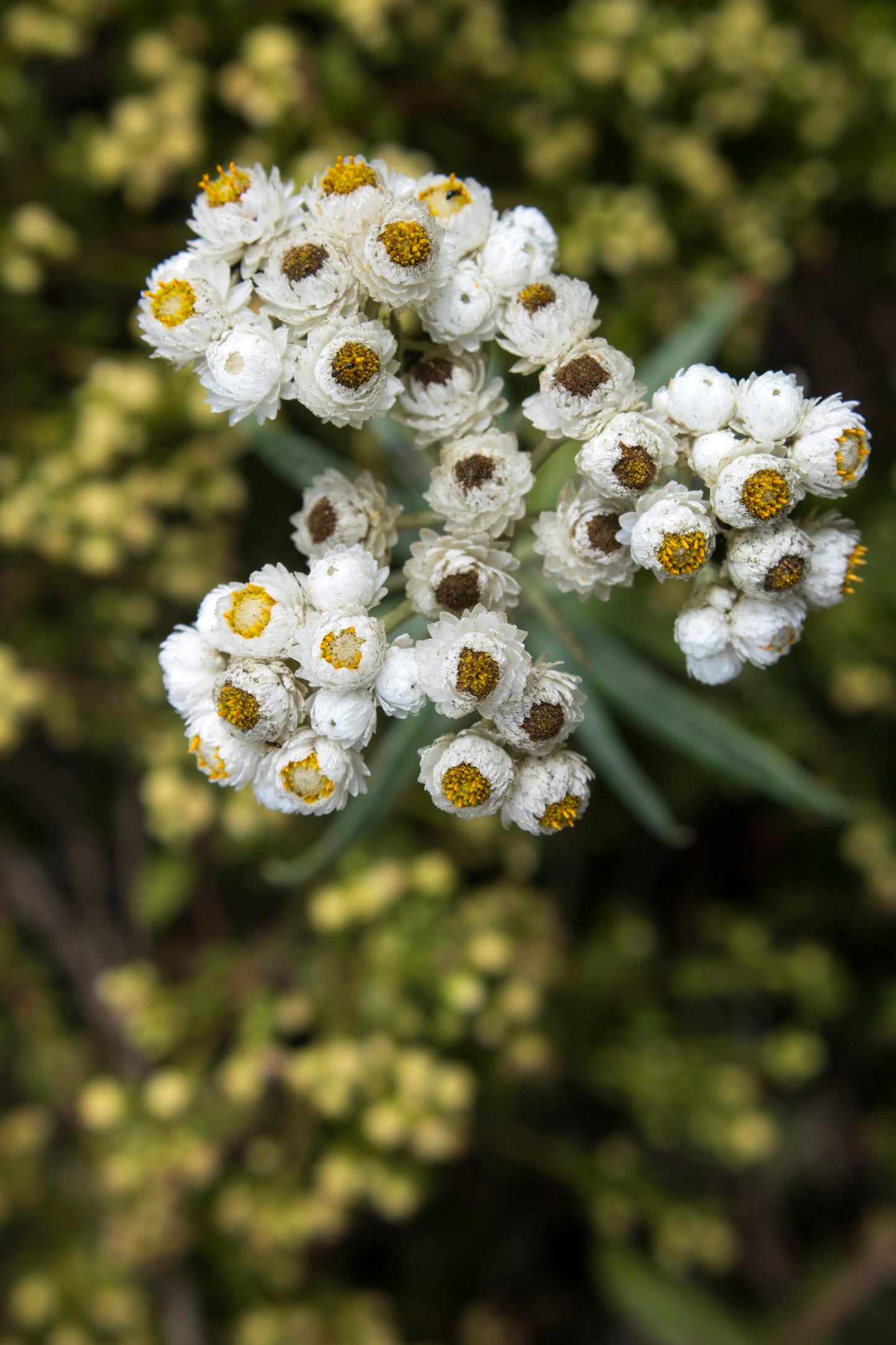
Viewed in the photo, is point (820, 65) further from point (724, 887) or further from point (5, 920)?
point (5, 920)

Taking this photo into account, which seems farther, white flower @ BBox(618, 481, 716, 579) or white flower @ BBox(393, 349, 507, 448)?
white flower @ BBox(393, 349, 507, 448)

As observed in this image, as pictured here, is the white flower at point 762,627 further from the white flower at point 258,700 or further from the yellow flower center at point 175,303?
the yellow flower center at point 175,303

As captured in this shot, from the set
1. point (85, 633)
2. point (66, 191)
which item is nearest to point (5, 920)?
point (85, 633)

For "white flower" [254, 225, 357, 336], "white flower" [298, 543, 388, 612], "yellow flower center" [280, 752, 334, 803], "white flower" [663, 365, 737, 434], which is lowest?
"yellow flower center" [280, 752, 334, 803]

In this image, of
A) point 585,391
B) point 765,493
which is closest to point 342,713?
point 585,391

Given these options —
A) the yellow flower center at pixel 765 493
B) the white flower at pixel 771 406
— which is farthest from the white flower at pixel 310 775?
the white flower at pixel 771 406

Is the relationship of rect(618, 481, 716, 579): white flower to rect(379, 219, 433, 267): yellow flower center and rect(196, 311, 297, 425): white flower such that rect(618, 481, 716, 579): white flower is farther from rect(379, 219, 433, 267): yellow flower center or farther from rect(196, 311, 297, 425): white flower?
rect(196, 311, 297, 425): white flower

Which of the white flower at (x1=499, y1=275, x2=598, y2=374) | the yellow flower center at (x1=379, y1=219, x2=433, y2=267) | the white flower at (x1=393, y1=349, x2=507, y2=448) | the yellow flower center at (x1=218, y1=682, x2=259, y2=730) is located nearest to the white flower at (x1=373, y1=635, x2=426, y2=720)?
the yellow flower center at (x1=218, y1=682, x2=259, y2=730)
